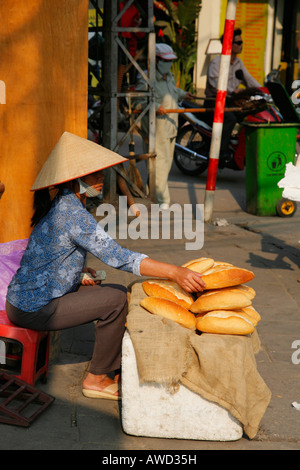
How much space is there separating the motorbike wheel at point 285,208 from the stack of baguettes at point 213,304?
4358 millimetres

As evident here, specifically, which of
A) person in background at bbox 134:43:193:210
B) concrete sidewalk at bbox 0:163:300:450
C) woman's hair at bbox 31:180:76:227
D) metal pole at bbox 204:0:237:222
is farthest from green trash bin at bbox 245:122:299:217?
woman's hair at bbox 31:180:76:227

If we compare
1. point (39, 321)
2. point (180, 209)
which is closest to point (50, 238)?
point (39, 321)

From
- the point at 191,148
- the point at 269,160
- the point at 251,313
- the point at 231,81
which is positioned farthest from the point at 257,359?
the point at 231,81

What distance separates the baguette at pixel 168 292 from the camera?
11.1 feet

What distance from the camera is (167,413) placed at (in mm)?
3100

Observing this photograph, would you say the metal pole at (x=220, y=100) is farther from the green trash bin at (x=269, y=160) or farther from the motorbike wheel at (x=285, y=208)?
the motorbike wheel at (x=285, y=208)

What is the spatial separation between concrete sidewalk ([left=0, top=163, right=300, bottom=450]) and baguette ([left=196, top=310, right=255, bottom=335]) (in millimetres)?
513

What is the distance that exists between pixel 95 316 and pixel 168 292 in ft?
1.29

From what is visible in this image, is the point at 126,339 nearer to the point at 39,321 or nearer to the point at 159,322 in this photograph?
the point at 159,322

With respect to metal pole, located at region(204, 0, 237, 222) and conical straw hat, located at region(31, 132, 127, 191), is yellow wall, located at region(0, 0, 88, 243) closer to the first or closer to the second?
conical straw hat, located at region(31, 132, 127, 191)

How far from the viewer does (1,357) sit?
3.56 m

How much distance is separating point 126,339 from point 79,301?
436 mm

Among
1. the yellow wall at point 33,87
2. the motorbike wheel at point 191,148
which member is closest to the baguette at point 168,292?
the yellow wall at point 33,87

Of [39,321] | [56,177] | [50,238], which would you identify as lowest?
[39,321]
